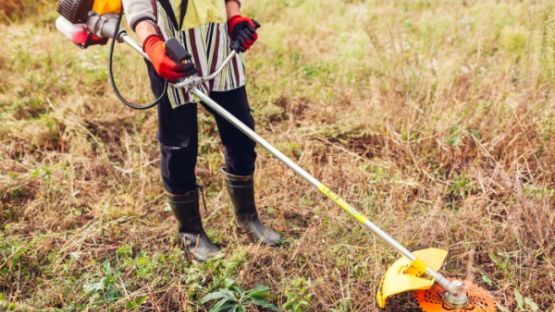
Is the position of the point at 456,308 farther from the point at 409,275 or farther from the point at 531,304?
the point at 531,304

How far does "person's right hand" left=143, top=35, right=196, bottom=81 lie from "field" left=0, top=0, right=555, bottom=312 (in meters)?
0.99

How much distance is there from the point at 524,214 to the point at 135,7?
6.94 feet

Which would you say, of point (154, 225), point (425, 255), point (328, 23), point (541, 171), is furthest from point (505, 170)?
point (328, 23)

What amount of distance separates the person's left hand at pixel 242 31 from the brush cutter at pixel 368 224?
0.07 m

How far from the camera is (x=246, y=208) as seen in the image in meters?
2.75

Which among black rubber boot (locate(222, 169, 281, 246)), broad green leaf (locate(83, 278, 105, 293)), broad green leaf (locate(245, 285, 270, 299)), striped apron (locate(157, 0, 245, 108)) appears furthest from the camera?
black rubber boot (locate(222, 169, 281, 246))

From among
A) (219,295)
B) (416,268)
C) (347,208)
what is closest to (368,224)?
(347,208)

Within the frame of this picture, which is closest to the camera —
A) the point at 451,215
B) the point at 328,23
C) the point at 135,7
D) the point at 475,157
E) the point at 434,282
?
the point at 135,7

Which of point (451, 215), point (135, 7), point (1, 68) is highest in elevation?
point (135, 7)

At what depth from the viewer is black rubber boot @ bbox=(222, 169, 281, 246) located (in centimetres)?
268

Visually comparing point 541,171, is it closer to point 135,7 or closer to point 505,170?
point 505,170

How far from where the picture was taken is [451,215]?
2719mm

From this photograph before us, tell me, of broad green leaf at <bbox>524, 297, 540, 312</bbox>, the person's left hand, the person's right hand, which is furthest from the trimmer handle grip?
broad green leaf at <bbox>524, 297, 540, 312</bbox>

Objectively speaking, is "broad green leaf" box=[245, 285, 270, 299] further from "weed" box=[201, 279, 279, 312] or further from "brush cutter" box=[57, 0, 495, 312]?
"brush cutter" box=[57, 0, 495, 312]
